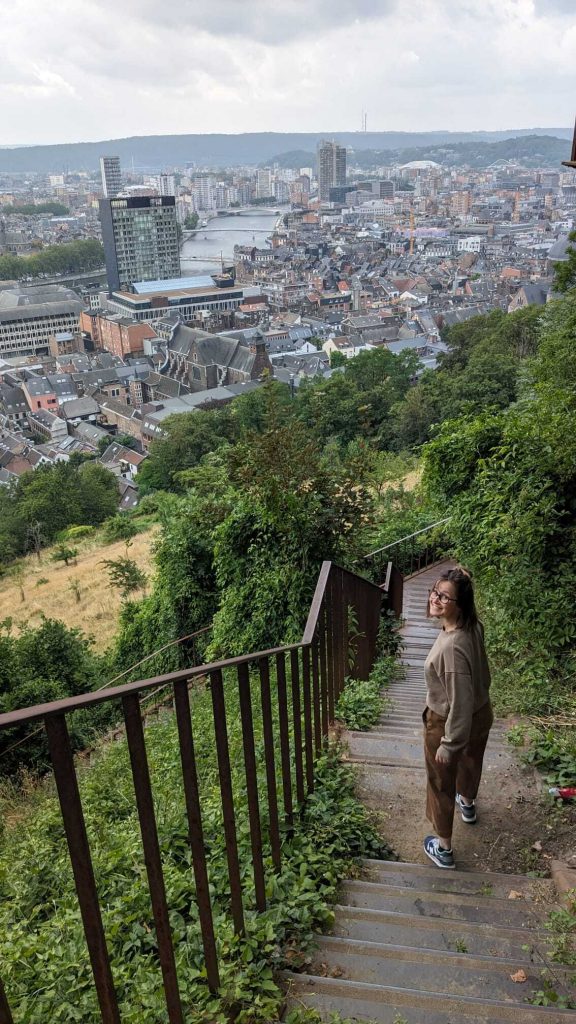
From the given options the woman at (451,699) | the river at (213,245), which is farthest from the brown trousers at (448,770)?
the river at (213,245)

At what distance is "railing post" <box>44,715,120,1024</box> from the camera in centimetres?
152

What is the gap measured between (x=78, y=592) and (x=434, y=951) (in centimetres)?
1788

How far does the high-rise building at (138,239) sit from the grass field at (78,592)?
95252 mm

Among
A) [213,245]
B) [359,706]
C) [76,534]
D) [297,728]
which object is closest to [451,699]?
[297,728]

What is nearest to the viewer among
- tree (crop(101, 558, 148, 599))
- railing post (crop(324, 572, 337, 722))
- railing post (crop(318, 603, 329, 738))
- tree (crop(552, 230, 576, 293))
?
railing post (crop(318, 603, 329, 738))

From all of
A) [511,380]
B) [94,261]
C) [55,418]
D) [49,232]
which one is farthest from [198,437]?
[49,232]

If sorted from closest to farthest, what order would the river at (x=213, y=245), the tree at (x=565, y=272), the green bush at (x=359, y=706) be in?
the green bush at (x=359, y=706) → the tree at (x=565, y=272) → the river at (x=213, y=245)

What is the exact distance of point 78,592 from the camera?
19328 mm

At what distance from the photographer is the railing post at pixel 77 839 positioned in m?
1.52

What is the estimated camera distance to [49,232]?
17750cm

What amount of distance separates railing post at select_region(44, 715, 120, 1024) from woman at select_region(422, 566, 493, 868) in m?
1.88

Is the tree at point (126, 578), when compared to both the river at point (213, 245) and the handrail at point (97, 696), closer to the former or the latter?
the handrail at point (97, 696)

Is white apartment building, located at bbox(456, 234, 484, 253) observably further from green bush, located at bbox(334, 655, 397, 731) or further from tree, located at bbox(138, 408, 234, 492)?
green bush, located at bbox(334, 655, 397, 731)

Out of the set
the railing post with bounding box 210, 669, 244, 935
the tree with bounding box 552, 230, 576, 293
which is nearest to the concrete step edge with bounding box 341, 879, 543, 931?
the railing post with bounding box 210, 669, 244, 935
